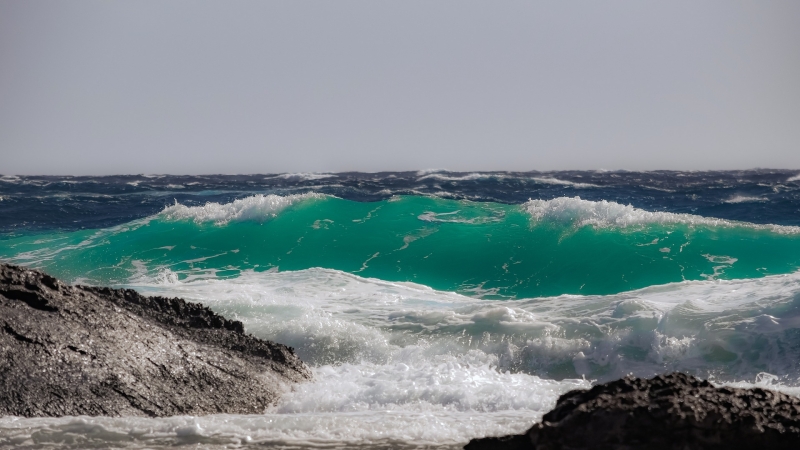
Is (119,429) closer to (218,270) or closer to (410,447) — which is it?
(410,447)

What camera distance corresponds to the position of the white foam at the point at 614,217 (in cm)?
1628

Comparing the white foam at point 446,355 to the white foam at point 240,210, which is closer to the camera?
the white foam at point 446,355

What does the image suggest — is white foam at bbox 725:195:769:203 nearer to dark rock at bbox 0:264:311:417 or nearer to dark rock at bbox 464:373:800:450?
dark rock at bbox 0:264:311:417

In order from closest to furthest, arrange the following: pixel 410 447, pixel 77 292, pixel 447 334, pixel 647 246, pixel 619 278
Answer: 1. pixel 410 447
2. pixel 77 292
3. pixel 447 334
4. pixel 619 278
5. pixel 647 246

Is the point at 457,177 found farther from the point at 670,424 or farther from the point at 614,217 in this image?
the point at 670,424

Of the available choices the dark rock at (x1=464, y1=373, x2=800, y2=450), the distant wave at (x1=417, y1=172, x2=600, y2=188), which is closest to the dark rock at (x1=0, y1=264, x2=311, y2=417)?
the dark rock at (x1=464, y1=373, x2=800, y2=450)

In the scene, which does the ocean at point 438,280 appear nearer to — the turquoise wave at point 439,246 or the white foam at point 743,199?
the turquoise wave at point 439,246

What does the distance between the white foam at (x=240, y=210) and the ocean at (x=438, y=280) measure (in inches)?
2.7

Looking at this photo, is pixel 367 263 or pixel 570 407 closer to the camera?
pixel 570 407

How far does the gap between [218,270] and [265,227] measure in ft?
10.0

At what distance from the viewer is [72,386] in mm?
5035

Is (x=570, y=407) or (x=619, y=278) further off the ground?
(x=570, y=407)

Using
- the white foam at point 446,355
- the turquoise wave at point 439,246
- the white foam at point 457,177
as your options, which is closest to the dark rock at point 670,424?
the white foam at point 446,355

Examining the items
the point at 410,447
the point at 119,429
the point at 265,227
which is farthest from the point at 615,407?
the point at 265,227
